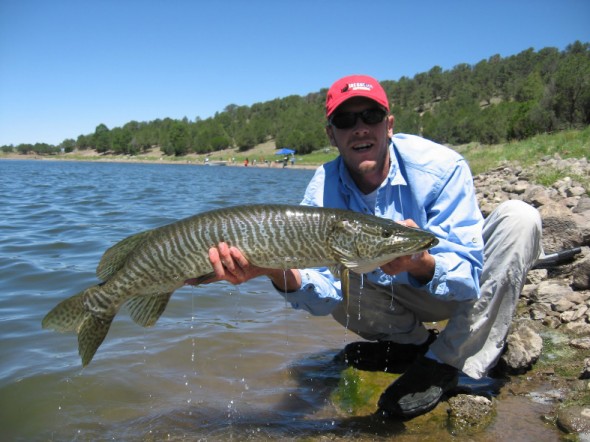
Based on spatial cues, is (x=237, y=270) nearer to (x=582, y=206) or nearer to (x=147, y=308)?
(x=147, y=308)

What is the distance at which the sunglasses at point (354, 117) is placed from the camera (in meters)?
3.54

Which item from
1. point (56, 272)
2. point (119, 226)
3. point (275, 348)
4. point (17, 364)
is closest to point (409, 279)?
point (275, 348)

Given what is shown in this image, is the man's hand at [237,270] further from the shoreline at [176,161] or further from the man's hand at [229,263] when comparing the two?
the shoreline at [176,161]

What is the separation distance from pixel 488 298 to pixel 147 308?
2.44m

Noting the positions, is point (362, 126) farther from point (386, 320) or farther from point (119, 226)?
point (119, 226)

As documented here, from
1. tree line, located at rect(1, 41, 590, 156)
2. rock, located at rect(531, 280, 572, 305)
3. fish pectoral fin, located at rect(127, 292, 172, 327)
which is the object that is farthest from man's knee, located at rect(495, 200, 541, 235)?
tree line, located at rect(1, 41, 590, 156)

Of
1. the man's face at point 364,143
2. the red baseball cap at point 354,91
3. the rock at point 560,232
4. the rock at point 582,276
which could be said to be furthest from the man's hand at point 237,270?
the rock at point 560,232

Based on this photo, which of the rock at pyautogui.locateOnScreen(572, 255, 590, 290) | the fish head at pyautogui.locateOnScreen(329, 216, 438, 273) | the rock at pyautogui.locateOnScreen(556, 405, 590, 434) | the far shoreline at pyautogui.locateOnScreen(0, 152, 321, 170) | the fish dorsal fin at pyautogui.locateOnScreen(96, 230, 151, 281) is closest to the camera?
the rock at pyautogui.locateOnScreen(556, 405, 590, 434)

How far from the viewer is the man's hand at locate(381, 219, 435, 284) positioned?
306cm

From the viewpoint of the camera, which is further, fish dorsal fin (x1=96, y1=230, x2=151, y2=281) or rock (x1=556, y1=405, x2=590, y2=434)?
fish dorsal fin (x1=96, y1=230, x2=151, y2=281)

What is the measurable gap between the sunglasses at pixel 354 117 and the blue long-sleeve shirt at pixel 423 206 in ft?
1.02

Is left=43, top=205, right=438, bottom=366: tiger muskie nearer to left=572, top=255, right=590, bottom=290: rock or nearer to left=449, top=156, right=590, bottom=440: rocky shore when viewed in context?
left=449, top=156, right=590, bottom=440: rocky shore

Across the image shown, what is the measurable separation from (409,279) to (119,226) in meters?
9.85

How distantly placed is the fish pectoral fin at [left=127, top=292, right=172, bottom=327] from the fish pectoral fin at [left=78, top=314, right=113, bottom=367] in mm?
212
